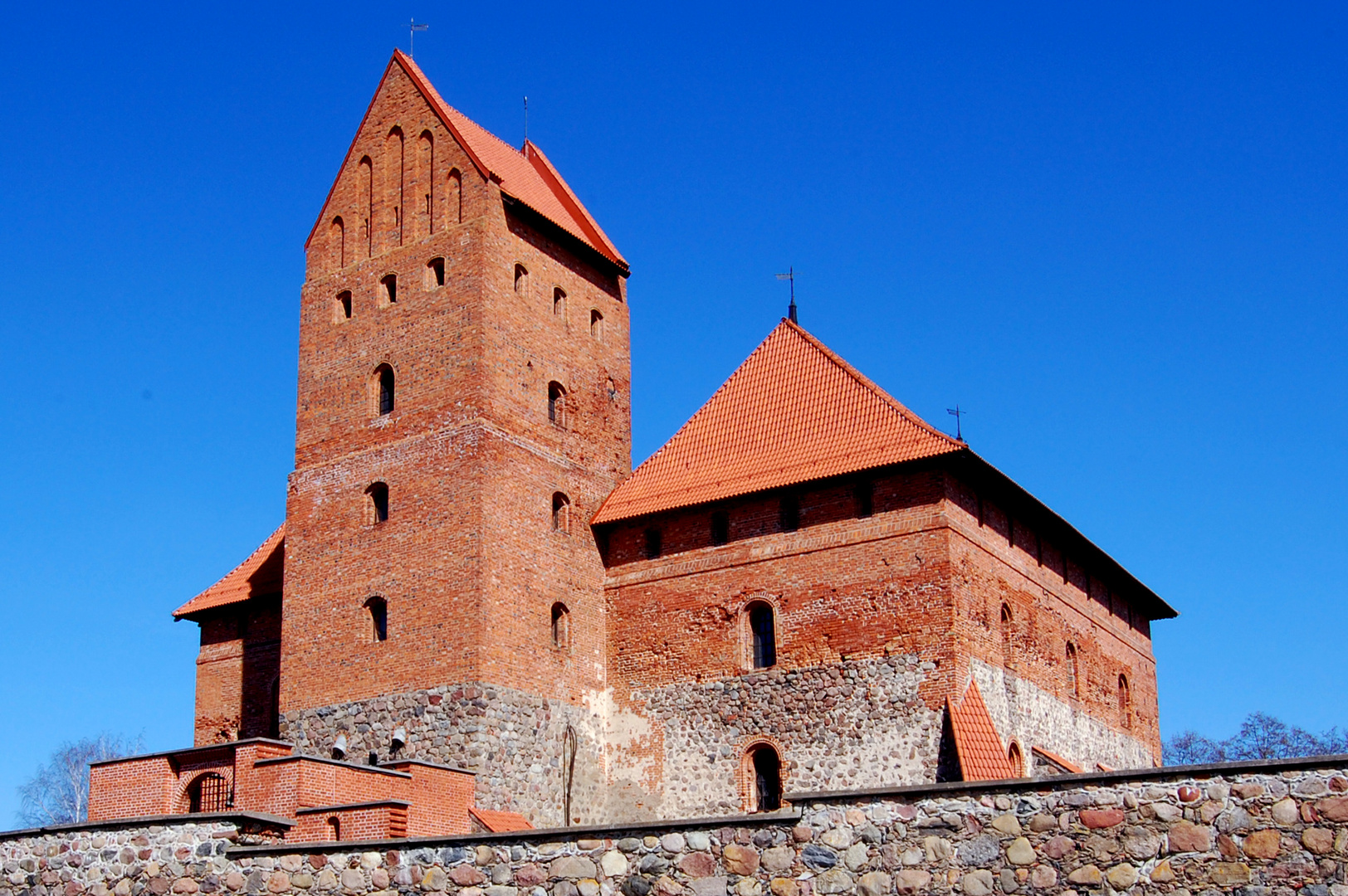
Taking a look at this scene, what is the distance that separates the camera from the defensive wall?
9250 millimetres

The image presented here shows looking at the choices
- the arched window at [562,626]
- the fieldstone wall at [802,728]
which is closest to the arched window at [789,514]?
the fieldstone wall at [802,728]

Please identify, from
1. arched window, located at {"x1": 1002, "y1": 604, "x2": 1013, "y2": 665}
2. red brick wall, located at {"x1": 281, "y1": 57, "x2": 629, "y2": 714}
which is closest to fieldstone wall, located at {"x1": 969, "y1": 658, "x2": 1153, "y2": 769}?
arched window, located at {"x1": 1002, "y1": 604, "x2": 1013, "y2": 665}

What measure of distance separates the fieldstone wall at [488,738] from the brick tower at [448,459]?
1.3 inches

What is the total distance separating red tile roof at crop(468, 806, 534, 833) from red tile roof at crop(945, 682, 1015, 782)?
597cm

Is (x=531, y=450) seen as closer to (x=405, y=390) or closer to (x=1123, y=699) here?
(x=405, y=390)

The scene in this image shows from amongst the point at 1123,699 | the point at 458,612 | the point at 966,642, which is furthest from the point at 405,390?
the point at 1123,699

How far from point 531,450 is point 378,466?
2.44 meters

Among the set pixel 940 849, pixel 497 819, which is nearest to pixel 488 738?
pixel 497 819

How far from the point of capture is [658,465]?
2544 centimetres

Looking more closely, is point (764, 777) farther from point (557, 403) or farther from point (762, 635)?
point (557, 403)

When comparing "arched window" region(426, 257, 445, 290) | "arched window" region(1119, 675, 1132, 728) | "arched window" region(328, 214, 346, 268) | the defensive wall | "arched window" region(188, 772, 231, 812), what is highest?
"arched window" region(328, 214, 346, 268)

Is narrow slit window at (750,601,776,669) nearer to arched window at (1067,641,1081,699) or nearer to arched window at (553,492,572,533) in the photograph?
arched window at (553,492,572,533)

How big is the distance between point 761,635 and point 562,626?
3187 mm

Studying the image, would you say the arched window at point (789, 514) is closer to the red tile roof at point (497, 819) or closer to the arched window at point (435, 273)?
the red tile roof at point (497, 819)
